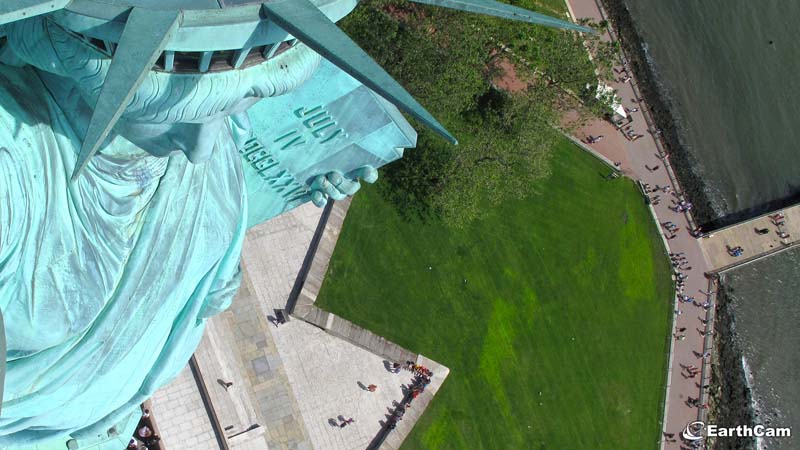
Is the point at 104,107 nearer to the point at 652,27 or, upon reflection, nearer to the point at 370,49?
the point at 370,49

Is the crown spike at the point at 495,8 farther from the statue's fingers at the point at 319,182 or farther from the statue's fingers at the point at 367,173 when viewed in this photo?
the statue's fingers at the point at 319,182

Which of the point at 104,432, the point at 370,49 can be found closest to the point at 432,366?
the point at 370,49

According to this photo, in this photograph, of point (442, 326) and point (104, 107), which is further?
point (442, 326)

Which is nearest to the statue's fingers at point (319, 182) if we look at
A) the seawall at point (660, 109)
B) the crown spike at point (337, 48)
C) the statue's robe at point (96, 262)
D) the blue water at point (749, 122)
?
the statue's robe at point (96, 262)

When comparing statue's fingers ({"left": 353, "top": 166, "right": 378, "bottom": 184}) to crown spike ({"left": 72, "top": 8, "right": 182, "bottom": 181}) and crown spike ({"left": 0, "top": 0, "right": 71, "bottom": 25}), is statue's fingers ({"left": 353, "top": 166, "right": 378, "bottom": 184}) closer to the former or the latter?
crown spike ({"left": 72, "top": 8, "right": 182, "bottom": 181})

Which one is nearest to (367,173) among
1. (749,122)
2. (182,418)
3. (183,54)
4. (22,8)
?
(183,54)

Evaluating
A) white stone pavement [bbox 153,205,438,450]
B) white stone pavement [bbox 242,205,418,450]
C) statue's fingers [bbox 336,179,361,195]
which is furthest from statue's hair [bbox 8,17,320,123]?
white stone pavement [bbox 242,205,418,450]

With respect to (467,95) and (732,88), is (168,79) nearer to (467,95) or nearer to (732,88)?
(467,95)
